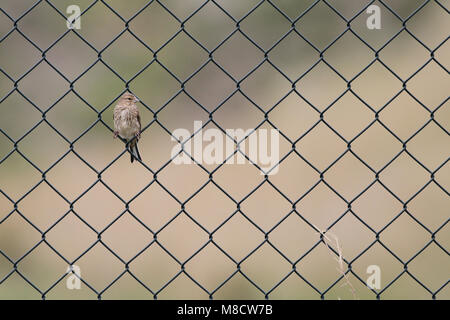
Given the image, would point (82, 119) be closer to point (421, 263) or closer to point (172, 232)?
point (172, 232)

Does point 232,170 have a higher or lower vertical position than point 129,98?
higher

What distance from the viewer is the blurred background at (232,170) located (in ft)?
18.6

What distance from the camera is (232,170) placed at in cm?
677

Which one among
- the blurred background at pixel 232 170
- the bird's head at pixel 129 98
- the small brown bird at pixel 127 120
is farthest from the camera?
the blurred background at pixel 232 170

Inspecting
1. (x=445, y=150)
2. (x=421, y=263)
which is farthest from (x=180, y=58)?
(x=421, y=263)

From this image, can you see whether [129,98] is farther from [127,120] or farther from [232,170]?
[232,170]

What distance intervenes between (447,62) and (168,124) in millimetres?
2743

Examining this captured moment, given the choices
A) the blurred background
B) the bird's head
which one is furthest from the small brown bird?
the blurred background

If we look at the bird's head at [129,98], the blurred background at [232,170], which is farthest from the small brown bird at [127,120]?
the blurred background at [232,170]

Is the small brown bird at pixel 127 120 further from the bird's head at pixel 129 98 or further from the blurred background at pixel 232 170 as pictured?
the blurred background at pixel 232 170

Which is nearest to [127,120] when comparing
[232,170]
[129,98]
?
[129,98]

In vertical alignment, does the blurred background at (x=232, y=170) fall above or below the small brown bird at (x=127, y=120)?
above

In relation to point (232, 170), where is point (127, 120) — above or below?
below

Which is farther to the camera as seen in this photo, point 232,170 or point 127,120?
point 232,170
